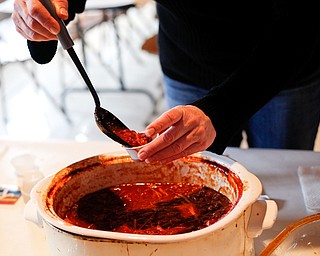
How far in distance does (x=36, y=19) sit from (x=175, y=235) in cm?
47

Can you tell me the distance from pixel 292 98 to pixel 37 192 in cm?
72

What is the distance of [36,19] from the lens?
92 centimetres

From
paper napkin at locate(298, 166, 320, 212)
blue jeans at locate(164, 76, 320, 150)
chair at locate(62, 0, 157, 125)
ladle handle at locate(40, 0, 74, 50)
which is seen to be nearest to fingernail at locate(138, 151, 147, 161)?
ladle handle at locate(40, 0, 74, 50)

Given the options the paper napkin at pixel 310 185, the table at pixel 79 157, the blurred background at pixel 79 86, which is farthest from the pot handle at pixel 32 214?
the blurred background at pixel 79 86

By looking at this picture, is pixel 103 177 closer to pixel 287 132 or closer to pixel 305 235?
pixel 305 235

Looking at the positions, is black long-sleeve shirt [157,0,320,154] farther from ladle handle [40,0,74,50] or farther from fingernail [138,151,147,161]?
ladle handle [40,0,74,50]

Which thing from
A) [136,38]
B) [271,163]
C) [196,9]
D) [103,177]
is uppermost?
[196,9]

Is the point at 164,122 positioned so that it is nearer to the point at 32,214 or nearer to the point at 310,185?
the point at 32,214

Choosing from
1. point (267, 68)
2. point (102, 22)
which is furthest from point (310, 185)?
point (102, 22)

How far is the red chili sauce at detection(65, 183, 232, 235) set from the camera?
814mm

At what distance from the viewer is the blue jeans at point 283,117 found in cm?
130

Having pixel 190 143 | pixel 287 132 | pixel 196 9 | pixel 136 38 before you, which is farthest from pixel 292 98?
pixel 136 38

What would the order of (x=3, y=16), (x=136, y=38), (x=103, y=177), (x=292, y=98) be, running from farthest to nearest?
(x=136, y=38)
(x=3, y=16)
(x=292, y=98)
(x=103, y=177)

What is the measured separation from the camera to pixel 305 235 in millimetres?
836
